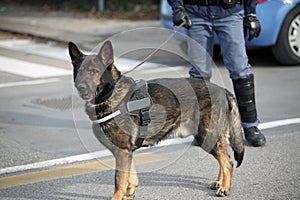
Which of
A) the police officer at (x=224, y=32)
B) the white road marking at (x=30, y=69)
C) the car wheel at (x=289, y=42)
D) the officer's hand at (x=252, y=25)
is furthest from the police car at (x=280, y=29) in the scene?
the police officer at (x=224, y=32)

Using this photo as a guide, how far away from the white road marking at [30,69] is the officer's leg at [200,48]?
152 inches

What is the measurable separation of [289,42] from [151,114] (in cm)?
537

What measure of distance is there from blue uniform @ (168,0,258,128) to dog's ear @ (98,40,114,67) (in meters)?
1.61

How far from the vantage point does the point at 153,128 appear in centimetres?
463

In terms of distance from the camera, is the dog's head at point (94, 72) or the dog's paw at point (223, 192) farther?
the dog's paw at point (223, 192)

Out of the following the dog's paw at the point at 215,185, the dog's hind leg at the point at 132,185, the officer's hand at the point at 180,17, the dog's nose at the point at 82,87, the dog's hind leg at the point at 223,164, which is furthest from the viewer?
Answer: the officer's hand at the point at 180,17

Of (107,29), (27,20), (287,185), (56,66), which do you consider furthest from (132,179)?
(27,20)

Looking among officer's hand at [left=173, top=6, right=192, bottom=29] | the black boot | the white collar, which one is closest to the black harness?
the white collar

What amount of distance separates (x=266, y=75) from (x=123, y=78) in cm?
494

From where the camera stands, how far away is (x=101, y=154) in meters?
5.81

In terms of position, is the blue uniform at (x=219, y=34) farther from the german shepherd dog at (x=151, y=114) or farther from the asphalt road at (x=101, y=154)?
the german shepherd dog at (x=151, y=114)

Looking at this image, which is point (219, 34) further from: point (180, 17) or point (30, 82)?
point (30, 82)

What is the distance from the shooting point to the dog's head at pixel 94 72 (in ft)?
13.9

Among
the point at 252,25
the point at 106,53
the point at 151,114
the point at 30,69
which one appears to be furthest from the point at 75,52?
the point at 30,69
